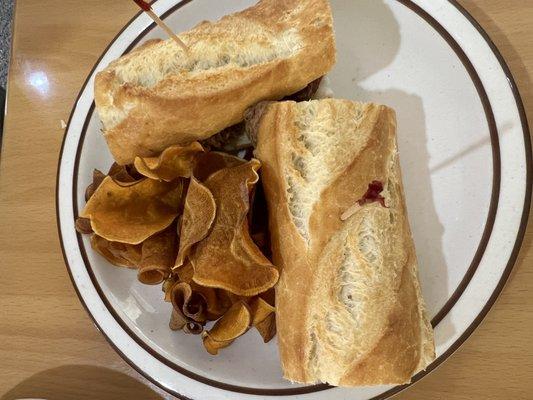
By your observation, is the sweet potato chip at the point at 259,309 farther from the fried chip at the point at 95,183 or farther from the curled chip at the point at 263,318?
the fried chip at the point at 95,183

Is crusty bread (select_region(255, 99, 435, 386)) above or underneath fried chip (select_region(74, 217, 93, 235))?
above

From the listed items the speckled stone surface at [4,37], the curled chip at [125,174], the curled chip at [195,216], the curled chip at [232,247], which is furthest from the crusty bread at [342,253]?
the speckled stone surface at [4,37]

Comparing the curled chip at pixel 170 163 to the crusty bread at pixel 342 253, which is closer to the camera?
the crusty bread at pixel 342 253

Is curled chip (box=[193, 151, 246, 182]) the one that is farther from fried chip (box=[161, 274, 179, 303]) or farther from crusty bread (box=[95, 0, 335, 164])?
fried chip (box=[161, 274, 179, 303])

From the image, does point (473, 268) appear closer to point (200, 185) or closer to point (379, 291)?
point (379, 291)

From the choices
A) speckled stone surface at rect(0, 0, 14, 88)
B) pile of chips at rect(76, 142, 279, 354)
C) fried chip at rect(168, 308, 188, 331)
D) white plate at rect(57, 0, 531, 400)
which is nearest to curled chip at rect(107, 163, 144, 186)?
pile of chips at rect(76, 142, 279, 354)

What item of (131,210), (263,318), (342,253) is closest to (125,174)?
(131,210)
